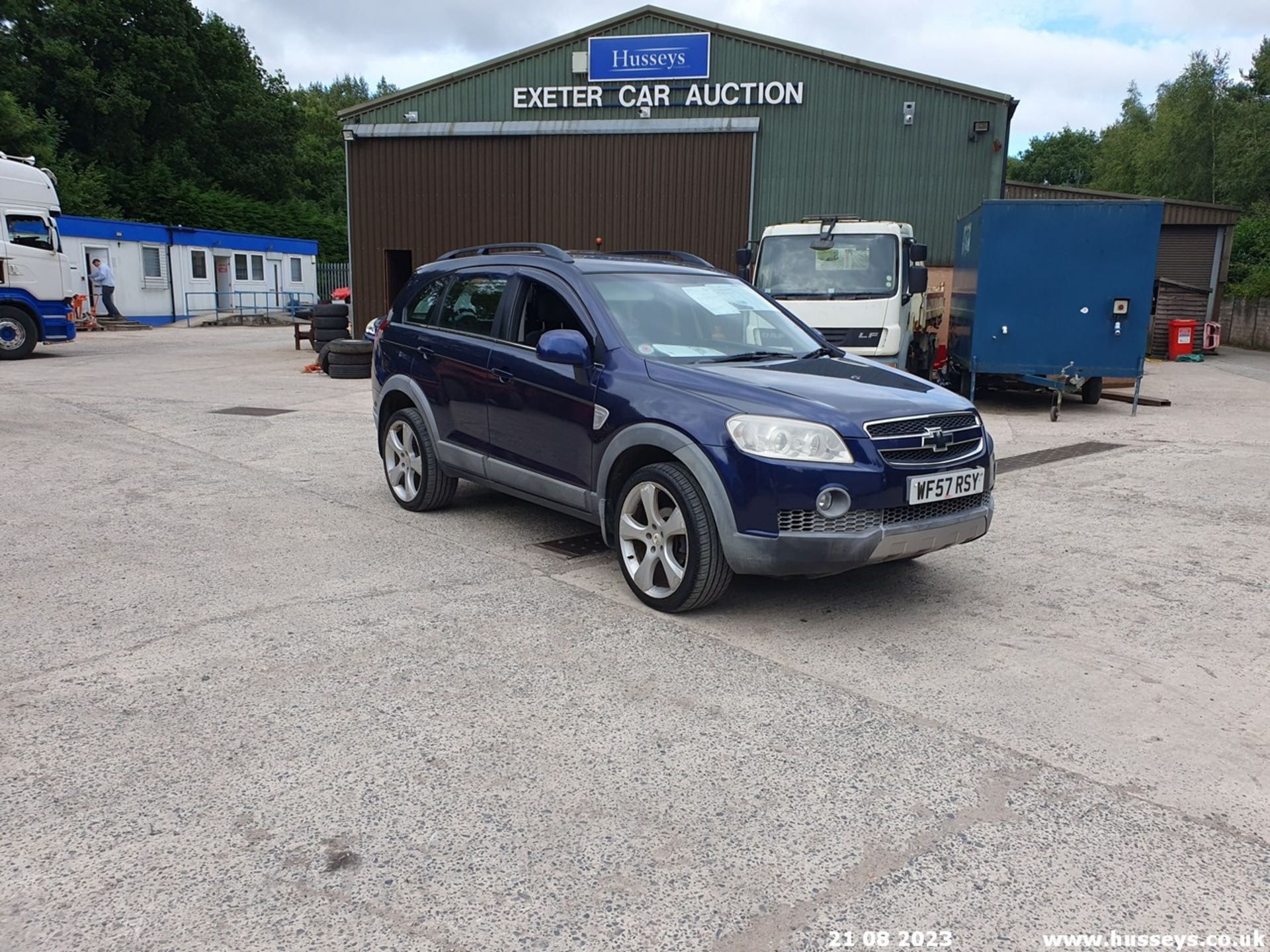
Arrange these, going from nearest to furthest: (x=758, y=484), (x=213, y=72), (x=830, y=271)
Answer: (x=758, y=484), (x=830, y=271), (x=213, y=72)

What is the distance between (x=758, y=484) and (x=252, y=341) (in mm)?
23744

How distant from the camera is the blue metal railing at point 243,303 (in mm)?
33500

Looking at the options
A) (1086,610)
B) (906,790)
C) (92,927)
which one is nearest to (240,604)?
(92,927)

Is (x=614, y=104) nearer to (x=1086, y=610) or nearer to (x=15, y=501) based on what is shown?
(x=15, y=501)

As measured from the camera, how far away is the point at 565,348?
5164 mm

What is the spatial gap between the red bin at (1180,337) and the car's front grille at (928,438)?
72.0 feet

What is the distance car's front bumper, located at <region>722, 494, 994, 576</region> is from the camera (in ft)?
14.5

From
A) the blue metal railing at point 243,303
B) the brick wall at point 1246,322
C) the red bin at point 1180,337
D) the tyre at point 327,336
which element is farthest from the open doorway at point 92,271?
the brick wall at point 1246,322

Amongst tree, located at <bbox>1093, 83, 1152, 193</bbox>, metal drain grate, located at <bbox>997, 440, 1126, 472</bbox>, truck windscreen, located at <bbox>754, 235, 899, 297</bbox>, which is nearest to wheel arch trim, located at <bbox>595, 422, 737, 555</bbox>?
metal drain grate, located at <bbox>997, 440, 1126, 472</bbox>

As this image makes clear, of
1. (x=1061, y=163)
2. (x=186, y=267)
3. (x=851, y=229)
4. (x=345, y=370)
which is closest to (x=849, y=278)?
(x=851, y=229)

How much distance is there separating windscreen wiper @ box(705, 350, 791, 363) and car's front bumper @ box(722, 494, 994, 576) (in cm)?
122

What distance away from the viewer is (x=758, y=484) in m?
4.41

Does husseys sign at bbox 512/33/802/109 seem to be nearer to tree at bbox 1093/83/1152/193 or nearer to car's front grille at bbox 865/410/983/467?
car's front grille at bbox 865/410/983/467

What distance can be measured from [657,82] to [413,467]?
14.7 m
